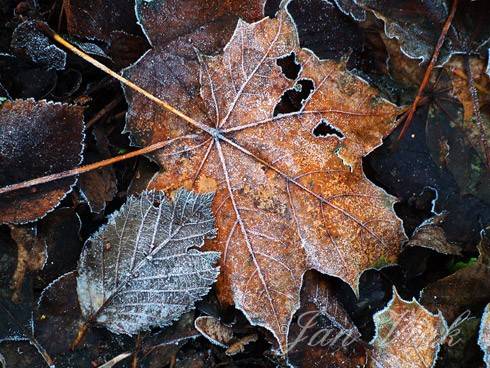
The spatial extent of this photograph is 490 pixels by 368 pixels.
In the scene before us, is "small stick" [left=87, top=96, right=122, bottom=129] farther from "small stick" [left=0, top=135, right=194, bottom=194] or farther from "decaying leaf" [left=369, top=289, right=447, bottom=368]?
"decaying leaf" [left=369, top=289, right=447, bottom=368]

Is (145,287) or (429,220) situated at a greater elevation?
(429,220)

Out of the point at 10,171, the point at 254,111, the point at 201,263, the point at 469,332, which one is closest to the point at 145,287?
the point at 201,263

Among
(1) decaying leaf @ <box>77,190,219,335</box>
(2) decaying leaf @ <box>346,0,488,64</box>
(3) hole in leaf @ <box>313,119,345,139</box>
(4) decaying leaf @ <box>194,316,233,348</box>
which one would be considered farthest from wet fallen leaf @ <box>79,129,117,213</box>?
(2) decaying leaf @ <box>346,0,488,64</box>

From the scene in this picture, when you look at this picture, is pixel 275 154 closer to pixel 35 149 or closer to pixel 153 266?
pixel 153 266

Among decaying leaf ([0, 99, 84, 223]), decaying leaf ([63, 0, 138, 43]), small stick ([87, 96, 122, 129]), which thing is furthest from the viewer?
small stick ([87, 96, 122, 129])

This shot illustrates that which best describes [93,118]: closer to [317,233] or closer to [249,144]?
[249,144]

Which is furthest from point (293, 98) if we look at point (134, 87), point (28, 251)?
point (28, 251)

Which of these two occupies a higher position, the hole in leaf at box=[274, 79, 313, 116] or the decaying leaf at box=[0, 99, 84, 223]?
the hole in leaf at box=[274, 79, 313, 116]
